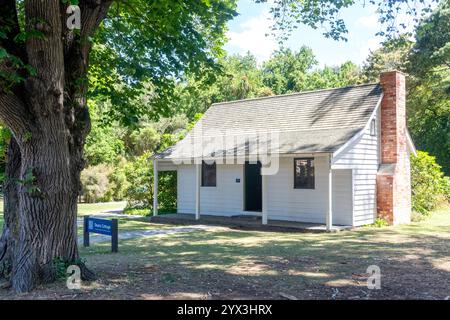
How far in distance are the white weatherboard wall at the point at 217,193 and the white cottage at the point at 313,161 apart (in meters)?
0.04

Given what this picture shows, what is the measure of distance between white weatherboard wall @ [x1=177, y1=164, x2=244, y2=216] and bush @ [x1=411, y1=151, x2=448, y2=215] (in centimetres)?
784

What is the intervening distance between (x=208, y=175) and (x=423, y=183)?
972 cm

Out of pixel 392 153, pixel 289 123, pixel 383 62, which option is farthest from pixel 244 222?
pixel 383 62

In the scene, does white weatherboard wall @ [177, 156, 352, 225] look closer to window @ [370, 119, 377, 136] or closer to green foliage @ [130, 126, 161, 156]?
window @ [370, 119, 377, 136]

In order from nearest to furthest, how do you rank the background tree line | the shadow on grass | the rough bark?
the shadow on grass
the rough bark
the background tree line

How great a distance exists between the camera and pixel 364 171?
17375 millimetres

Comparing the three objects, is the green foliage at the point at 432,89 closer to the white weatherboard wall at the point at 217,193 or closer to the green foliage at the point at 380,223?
the green foliage at the point at 380,223

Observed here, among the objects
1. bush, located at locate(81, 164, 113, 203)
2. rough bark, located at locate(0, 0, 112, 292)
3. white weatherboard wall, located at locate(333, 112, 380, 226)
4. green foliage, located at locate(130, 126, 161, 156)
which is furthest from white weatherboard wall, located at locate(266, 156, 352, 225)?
green foliage, located at locate(130, 126, 161, 156)

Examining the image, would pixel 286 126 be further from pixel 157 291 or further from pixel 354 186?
pixel 157 291

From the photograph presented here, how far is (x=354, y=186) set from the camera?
55.2ft

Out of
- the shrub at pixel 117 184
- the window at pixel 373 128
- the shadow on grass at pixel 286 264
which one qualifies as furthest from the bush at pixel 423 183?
the shrub at pixel 117 184

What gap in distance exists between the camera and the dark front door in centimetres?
1958

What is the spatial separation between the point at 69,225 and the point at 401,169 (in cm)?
1468

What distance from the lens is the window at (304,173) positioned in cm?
1758
